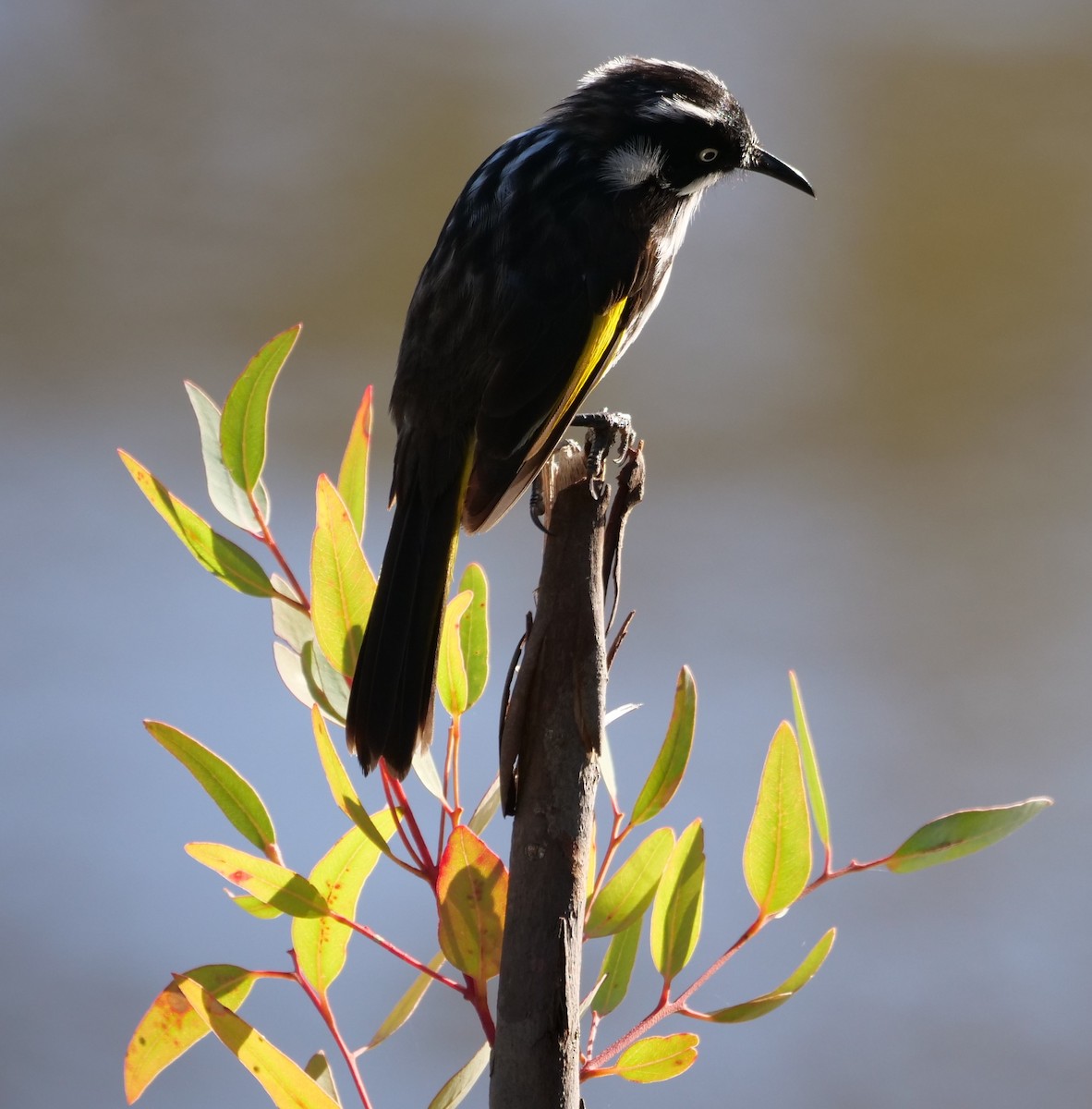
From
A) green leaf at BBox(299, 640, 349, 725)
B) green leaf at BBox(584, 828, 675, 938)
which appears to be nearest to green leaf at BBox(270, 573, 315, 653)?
green leaf at BBox(299, 640, 349, 725)

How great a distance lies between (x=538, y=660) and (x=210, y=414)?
284 millimetres

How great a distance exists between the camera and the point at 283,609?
0.73 meters

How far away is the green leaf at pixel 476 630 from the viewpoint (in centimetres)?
73

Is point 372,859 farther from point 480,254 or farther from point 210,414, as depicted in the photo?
point 480,254

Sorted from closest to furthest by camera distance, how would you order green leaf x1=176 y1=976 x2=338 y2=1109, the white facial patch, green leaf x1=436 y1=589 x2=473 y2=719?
green leaf x1=176 y1=976 x2=338 y2=1109 → green leaf x1=436 y1=589 x2=473 y2=719 → the white facial patch

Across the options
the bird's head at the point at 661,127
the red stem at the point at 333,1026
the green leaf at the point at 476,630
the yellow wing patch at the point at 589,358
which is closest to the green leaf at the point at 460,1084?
the red stem at the point at 333,1026

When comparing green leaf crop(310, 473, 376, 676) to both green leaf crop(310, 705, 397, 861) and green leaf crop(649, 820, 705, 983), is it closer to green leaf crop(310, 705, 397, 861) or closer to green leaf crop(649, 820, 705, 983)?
green leaf crop(310, 705, 397, 861)

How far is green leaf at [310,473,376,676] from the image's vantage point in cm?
65

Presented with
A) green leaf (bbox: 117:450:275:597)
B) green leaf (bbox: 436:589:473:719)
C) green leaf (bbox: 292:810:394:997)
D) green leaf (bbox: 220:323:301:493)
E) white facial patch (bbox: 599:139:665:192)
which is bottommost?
green leaf (bbox: 292:810:394:997)

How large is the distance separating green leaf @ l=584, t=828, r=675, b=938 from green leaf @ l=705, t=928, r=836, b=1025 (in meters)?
0.07

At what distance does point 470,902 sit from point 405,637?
11.2 inches

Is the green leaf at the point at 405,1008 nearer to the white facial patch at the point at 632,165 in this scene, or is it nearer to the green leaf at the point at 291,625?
the green leaf at the point at 291,625

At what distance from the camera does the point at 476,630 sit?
29.7 inches

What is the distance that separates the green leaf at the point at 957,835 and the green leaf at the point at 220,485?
415 millimetres
